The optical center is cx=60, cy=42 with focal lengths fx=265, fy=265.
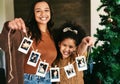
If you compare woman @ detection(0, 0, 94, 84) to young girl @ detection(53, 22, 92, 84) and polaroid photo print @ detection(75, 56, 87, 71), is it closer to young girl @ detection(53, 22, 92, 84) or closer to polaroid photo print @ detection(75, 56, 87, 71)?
young girl @ detection(53, 22, 92, 84)

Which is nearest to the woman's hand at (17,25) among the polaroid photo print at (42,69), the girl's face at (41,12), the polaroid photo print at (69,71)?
the girl's face at (41,12)

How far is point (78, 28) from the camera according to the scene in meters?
1.94

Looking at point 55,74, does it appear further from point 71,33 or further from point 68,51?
point 71,33

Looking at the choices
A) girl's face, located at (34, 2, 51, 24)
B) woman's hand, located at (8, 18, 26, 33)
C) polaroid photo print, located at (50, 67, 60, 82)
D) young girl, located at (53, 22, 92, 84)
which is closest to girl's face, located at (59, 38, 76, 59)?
young girl, located at (53, 22, 92, 84)

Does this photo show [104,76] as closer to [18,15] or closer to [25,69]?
[25,69]

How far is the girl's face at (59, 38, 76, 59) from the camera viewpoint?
1.83 m

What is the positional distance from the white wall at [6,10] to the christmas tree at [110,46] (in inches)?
73.4

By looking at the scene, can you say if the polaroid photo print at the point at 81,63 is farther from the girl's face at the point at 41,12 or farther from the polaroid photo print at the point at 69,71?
the girl's face at the point at 41,12

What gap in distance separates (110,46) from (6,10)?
2.05m

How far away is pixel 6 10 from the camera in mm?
3443

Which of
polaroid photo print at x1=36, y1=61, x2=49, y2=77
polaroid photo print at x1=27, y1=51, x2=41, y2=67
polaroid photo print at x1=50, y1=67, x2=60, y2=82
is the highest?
polaroid photo print at x1=27, y1=51, x2=41, y2=67

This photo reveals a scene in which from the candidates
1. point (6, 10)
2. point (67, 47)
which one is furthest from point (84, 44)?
point (6, 10)

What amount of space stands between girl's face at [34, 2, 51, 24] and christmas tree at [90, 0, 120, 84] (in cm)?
34

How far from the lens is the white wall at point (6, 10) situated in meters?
3.40
